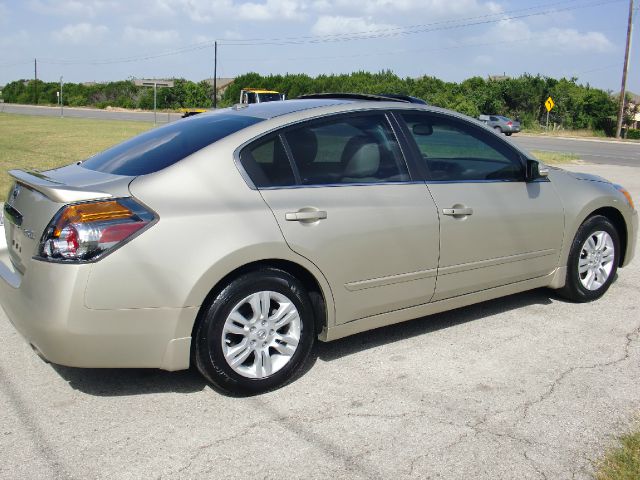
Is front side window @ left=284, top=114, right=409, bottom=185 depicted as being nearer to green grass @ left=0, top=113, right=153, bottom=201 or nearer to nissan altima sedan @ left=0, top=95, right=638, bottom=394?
nissan altima sedan @ left=0, top=95, right=638, bottom=394

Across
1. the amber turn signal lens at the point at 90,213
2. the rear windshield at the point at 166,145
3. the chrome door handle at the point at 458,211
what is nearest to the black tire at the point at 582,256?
the chrome door handle at the point at 458,211

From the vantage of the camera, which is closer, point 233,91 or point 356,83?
point 356,83

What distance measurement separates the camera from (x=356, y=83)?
205 ft

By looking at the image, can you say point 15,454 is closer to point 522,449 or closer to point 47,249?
point 47,249

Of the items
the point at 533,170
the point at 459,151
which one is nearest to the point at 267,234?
the point at 459,151

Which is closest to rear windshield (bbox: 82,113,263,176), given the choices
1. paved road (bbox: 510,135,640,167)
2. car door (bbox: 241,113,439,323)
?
car door (bbox: 241,113,439,323)

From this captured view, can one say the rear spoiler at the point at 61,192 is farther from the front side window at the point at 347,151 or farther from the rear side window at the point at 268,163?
the front side window at the point at 347,151

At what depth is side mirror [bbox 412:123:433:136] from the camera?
4465mm

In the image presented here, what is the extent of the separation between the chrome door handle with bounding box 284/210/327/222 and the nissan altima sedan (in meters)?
0.01

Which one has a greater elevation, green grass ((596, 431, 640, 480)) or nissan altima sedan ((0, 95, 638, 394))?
nissan altima sedan ((0, 95, 638, 394))

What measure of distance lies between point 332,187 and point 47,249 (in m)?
1.59

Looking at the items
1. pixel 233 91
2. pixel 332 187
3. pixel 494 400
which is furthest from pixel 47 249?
pixel 233 91

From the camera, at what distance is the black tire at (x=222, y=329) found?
3508 millimetres

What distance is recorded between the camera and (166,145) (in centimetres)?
401
